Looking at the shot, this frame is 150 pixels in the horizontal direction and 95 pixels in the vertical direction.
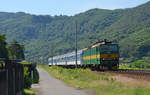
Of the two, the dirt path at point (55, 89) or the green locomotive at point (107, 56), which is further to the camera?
the green locomotive at point (107, 56)

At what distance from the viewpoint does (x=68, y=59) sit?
79.8 meters

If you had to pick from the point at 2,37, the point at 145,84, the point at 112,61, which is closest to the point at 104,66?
the point at 112,61

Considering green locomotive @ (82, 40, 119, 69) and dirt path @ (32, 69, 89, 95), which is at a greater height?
green locomotive @ (82, 40, 119, 69)

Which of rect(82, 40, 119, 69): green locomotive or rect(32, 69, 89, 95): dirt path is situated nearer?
rect(32, 69, 89, 95): dirt path

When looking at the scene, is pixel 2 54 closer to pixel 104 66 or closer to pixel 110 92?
pixel 104 66

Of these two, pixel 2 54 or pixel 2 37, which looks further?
pixel 2 37

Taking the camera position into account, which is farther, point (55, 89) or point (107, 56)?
point (107, 56)

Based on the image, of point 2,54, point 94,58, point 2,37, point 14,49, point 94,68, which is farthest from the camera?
point 14,49

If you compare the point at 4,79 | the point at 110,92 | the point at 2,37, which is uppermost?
the point at 2,37

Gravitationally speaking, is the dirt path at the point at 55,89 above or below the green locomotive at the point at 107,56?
below

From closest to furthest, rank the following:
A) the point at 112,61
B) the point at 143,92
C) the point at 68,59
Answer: the point at 143,92 → the point at 112,61 → the point at 68,59

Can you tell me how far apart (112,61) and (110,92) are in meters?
22.5

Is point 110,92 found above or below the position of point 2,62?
below

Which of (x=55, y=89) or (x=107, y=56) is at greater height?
(x=107, y=56)
